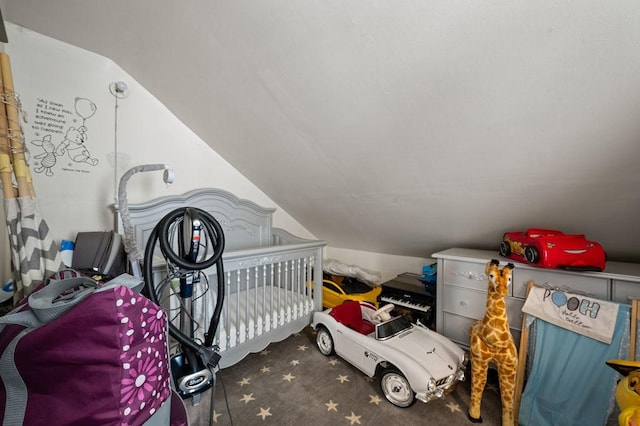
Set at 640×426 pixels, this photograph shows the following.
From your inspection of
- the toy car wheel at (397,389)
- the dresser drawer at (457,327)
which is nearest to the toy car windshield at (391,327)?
the toy car wheel at (397,389)

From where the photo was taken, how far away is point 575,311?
1350 millimetres

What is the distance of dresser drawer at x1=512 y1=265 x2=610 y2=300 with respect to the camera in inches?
55.1

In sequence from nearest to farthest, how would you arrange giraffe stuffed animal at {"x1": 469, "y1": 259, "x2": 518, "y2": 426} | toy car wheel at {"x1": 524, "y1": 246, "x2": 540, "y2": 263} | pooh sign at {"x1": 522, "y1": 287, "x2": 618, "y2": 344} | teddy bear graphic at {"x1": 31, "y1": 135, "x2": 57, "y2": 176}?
pooh sign at {"x1": 522, "y1": 287, "x2": 618, "y2": 344} → giraffe stuffed animal at {"x1": 469, "y1": 259, "x2": 518, "y2": 426} → toy car wheel at {"x1": 524, "y1": 246, "x2": 540, "y2": 263} → teddy bear graphic at {"x1": 31, "y1": 135, "x2": 57, "y2": 176}

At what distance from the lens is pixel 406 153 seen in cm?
158

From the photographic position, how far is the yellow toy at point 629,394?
0.87 m

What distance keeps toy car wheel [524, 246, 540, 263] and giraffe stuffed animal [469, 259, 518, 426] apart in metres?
Answer: 0.29

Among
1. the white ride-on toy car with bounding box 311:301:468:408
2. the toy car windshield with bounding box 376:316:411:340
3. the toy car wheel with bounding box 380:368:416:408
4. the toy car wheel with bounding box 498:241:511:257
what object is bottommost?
the toy car wheel with bounding box 380:368:416:408

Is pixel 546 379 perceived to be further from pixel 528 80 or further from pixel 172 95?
pixel 172 95

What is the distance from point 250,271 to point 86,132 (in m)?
1.58

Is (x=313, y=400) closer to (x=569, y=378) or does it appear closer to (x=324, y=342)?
(x=324, y=342)

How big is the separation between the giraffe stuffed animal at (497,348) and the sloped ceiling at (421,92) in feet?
1.93

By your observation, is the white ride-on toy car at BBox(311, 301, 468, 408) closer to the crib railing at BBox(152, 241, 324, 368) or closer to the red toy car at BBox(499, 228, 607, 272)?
the crib railing at BBox(152, 241, 324, 368)

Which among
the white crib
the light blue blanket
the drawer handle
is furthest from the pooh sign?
the white crib

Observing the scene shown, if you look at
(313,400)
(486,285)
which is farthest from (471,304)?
(313,400)
